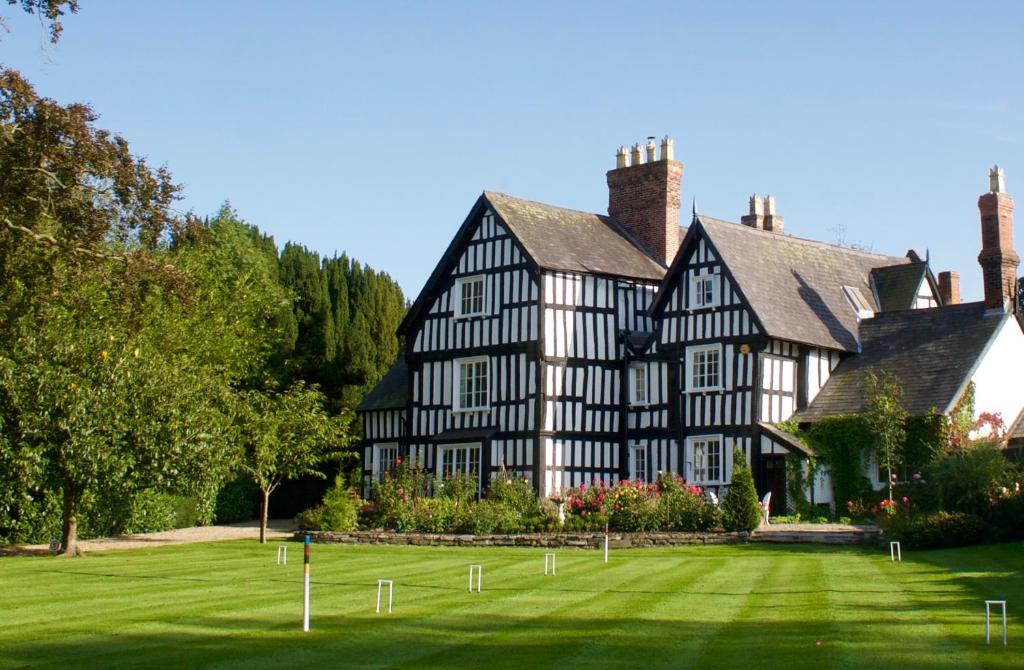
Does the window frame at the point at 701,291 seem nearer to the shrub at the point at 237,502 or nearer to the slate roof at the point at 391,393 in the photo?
the slate roof at the point at 391,393

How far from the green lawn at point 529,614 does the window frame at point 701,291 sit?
12.0m

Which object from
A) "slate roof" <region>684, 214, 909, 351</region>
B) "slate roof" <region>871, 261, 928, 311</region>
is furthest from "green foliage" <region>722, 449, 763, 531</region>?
"slate roof" <region>871, 261, 928, 311</region>

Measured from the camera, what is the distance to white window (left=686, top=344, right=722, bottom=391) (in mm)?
32500

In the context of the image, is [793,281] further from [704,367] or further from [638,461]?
[638,461]

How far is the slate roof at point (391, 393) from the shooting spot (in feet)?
123

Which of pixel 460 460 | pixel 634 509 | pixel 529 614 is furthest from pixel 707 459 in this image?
pixel 529 614

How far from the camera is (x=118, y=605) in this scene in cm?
1473

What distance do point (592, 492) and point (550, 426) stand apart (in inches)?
179

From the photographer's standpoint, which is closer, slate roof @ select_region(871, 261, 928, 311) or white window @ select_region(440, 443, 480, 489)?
white window @ select_region(440, 443, 480, 489)

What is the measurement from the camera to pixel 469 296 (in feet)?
117

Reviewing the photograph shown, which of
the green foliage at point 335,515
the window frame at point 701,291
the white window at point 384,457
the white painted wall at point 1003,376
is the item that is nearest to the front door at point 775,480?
the window frame at point 701,291

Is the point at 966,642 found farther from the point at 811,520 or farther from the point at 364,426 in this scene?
the point at 364,426

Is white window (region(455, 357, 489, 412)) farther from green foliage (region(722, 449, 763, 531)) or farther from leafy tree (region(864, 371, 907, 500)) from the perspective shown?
leafy tree (region(864, 371, 907, 500))

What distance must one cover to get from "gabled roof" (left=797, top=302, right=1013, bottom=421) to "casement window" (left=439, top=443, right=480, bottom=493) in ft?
28.4
